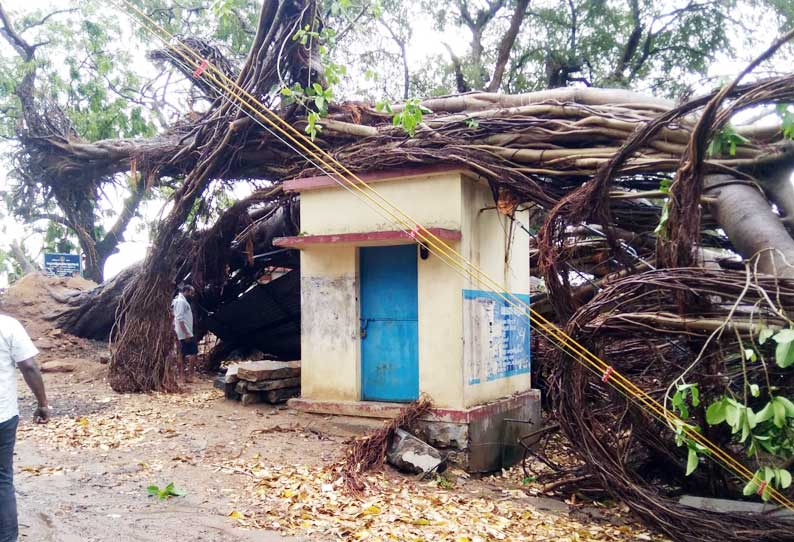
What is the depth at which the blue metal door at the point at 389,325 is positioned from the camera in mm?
7806

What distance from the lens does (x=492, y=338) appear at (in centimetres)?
797

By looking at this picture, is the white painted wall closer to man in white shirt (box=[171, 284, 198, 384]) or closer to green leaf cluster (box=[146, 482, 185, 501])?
green leaf cluster (box=[146, 482, 185, 501])

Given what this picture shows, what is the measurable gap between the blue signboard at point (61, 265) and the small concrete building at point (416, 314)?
314 inches

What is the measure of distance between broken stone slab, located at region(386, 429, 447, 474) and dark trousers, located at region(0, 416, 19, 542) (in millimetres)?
3603

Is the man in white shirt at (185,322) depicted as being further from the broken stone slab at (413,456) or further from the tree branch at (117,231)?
the tree branch at (117,231)

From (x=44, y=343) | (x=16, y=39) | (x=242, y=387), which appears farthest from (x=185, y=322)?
(x=16, y=39)

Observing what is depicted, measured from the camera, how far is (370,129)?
8148mm

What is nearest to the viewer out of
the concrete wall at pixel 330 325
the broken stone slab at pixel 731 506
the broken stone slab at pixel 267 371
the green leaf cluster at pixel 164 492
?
the broken stone slab at pixel 731 506

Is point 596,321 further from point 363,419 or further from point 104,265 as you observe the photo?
point 104,265

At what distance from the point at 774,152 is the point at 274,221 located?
25.2ft

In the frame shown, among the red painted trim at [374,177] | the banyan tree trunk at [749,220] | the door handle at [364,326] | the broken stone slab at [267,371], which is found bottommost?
the broken stone slab at [267,371]

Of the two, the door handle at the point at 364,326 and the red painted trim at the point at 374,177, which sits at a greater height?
the red painted trim at the point at 374,177

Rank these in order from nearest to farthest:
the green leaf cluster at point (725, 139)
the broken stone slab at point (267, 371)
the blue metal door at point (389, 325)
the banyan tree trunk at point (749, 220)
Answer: the green leaf cluster at point (725, 139) → the banyan tree trunk at point (749, 220) → the blue metal door at point (389, 325) → the broken stone slab at point (267, 371)

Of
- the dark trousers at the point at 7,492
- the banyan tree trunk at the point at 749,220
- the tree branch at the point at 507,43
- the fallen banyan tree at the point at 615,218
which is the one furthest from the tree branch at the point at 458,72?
the dark trousers at the point at 7,492
